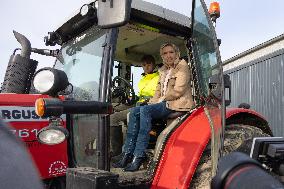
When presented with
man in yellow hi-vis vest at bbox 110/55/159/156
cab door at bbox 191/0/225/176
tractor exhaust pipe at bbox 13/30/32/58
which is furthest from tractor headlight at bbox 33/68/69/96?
tractor exhaust pipe at bbox 13/30/32/58

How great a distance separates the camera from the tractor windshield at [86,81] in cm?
296

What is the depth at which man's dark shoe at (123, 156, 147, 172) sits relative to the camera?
2990 millimetres

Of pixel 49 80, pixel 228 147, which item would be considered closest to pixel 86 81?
pixel 49 80

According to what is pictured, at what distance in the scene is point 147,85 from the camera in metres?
4.14

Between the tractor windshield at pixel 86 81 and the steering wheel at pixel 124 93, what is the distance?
607 mm

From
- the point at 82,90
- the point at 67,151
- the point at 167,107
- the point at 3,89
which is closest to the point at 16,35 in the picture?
the point at 3,89

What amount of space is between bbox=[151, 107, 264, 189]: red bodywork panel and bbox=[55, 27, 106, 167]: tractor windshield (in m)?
0.57

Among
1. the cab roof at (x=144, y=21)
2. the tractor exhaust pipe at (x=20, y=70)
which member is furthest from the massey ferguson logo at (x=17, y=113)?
the tractor exhaust pipe at (x=20, y=70)

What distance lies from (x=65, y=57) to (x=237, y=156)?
2985 millimetres

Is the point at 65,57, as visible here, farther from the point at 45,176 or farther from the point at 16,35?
the point at 45,176

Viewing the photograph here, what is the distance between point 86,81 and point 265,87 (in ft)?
27.7

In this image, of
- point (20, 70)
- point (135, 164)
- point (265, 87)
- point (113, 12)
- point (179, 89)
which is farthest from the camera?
point (265, 87)

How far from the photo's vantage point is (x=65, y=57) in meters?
3.65

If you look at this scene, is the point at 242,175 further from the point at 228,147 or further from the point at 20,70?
the point at 20,70
